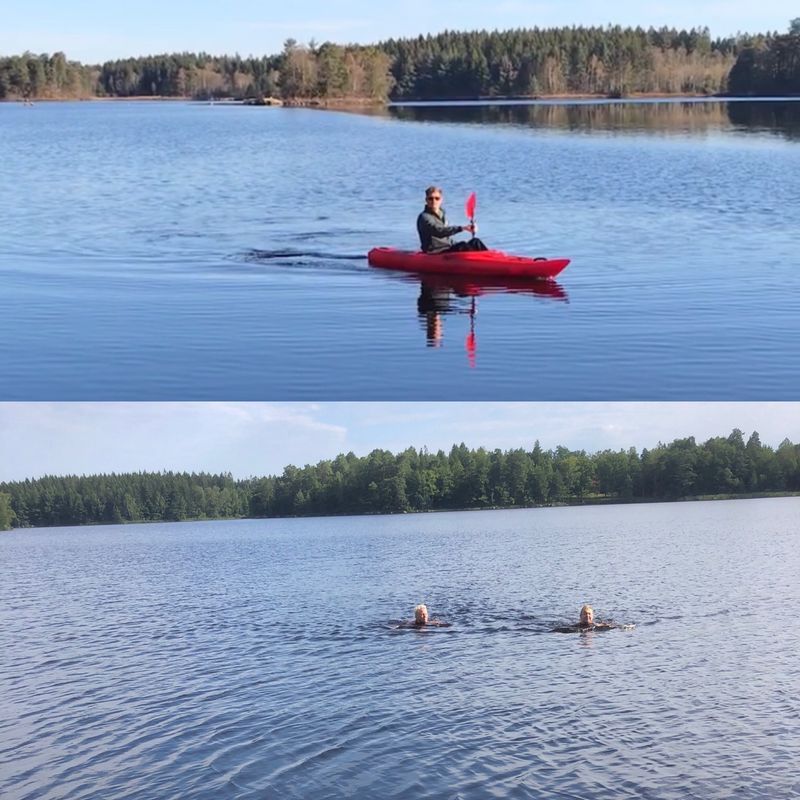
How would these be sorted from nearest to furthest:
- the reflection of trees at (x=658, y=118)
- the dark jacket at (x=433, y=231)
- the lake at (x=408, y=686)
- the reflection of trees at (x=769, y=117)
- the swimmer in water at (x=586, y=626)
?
the lake at (x=408, y=686) → the swimmer in water at (x=586, y=626) → the dark jacket at (x=433, y=231) → the reflection of trees at (x=769, y=117) → the reflection of trees at (x=658, y=118)

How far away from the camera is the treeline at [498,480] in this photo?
107 m

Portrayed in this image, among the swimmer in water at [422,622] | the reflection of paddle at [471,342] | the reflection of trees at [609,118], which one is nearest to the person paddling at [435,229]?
the reflection of paddle at [471,342]

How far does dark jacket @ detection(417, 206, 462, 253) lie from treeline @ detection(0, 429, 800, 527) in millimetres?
74363

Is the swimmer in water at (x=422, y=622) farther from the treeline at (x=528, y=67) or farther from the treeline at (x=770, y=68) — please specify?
the treeline at (x=528, y=67)

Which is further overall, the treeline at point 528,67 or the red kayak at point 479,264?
the treeline at point 528,67

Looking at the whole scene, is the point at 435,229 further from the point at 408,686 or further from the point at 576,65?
the point at 576,65

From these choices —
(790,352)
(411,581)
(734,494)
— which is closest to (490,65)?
(734,494)

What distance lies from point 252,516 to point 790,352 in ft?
394

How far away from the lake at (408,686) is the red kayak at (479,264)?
835 cm

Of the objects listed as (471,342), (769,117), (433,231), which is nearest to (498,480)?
(769,117)

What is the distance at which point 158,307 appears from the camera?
26.0 m

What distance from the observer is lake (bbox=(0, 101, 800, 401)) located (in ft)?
67.4

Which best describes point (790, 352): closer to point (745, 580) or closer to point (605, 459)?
point (745, 580)

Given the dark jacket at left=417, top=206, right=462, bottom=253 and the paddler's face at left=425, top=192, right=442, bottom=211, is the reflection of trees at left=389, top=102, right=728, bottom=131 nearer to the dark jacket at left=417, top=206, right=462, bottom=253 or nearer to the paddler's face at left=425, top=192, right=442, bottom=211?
the dark jacket at left=417, top=206, right=462, bottom=253
